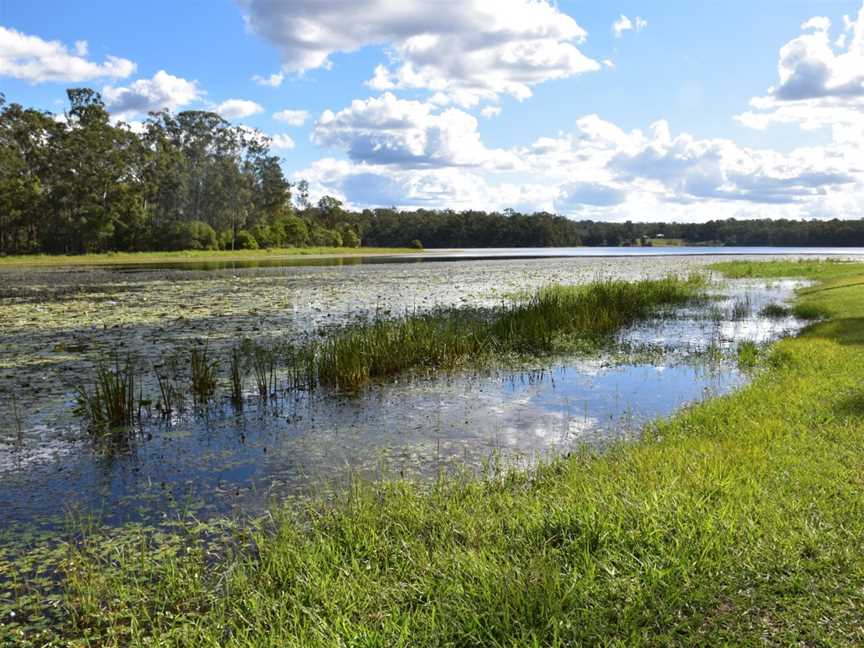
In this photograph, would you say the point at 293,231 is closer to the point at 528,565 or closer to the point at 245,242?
the point at 245,242

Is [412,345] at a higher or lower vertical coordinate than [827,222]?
lower

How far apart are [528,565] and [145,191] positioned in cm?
8523

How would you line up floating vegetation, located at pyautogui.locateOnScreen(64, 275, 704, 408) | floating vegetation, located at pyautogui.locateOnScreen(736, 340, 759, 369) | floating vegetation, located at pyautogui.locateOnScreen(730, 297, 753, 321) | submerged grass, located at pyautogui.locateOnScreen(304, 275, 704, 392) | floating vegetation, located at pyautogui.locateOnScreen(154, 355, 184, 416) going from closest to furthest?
1. floating vegetation, located at pyautogui.locateOnScreen(154, 355, 184, 416)
2. floating vegetation, located at pyautogui.locateOnScreen(64, 275, 704, 408)
3. submerged grass, located at pyautogui.locateOnScreen(304, 275, 704, 392)
4. floating vegetation, located at pyautogui.locateOnScreen(736, 340, 759, 369)
5. floating vegetation, located at pyautogui.locateOnScreen(730, 297, 753, 321)

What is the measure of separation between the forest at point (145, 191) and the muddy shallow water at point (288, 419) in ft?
193

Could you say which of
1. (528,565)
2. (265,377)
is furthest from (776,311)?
(528,565)

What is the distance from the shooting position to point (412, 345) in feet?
43.3

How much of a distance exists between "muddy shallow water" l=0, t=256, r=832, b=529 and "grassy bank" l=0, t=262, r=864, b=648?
110 centimetres

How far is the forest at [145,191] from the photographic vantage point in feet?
223

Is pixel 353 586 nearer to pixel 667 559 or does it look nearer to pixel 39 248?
pixel 667 559

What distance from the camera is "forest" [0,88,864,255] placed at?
68.0m

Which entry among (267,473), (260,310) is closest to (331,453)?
(267,473)

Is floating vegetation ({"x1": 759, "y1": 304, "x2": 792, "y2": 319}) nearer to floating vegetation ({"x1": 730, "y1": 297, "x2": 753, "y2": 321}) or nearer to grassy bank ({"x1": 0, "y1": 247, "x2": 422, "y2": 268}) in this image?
floating vegetation ({"x1": 730, "y1": 297, "x2": 753, "y2": 321})

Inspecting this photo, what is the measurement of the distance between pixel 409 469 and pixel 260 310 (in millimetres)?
14782

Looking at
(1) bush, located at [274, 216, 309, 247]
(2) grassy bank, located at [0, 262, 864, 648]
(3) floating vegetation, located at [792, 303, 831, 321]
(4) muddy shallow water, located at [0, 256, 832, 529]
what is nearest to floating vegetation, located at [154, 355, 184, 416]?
(4) muddy shallow water, located at [0, 256, 832, 529]
